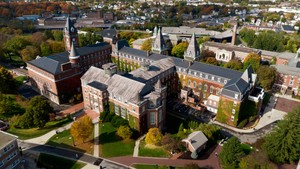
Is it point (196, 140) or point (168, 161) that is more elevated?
point (196, 140)

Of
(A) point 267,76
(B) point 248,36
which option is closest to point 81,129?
(A) point 267,76

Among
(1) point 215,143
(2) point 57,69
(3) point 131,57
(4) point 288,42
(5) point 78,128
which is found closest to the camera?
(5) point 78,128

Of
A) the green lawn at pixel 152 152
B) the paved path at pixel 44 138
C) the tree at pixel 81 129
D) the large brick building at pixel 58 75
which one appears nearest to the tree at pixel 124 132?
the green lawn at pixel 152 152

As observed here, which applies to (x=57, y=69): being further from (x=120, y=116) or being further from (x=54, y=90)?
(x=120, y=116)

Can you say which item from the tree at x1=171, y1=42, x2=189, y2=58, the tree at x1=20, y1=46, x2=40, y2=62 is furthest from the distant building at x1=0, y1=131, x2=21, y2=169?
the tree at x1=171, y1=42, x2=189, y2=58

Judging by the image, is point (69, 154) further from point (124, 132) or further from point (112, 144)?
point (124, 132)

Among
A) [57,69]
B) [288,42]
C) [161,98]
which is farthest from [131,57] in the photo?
[288,42]

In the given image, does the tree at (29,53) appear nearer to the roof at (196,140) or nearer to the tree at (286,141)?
the roof at (196,140)

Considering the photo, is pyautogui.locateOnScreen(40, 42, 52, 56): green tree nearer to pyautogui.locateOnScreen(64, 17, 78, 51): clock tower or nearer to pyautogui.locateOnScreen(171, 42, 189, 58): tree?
pyautogui.locateOnScreen(64, 17, 78, 51): clock tower
